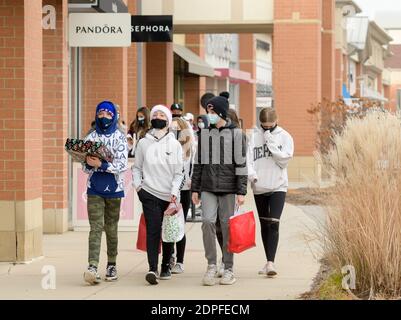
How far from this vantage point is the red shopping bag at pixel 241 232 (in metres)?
11.3

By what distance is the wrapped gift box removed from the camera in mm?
11320

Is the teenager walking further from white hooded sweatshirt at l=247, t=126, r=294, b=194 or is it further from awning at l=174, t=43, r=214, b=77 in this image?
awning at l=174, t=43, r=214, b=77

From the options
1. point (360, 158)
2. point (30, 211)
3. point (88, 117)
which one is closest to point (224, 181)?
point (360, 158)

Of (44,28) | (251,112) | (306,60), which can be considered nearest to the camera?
(44,28)

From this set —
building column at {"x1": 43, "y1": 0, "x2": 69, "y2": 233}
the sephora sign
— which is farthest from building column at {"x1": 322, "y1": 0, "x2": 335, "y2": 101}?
building column at {"x1": 43, "y1": 0, "x2": 69, "y2": 233}

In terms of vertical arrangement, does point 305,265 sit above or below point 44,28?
below

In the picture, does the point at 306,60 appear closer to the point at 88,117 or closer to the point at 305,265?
the point at 88,117

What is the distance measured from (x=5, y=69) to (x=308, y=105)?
2121 cm

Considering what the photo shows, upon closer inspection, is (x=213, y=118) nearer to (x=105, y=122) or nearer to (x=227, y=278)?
(x=105, y=122)

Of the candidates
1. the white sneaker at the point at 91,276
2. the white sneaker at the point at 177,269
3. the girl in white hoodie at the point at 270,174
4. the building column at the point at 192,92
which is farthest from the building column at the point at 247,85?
the white sneaker at the point at 91,276

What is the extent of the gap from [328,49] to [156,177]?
91.2 feet

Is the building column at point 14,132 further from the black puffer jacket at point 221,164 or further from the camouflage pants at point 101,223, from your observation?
the black puffer jacket at point 221,164

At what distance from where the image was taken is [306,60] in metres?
33.1

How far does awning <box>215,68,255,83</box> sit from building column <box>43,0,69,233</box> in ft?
92.4
